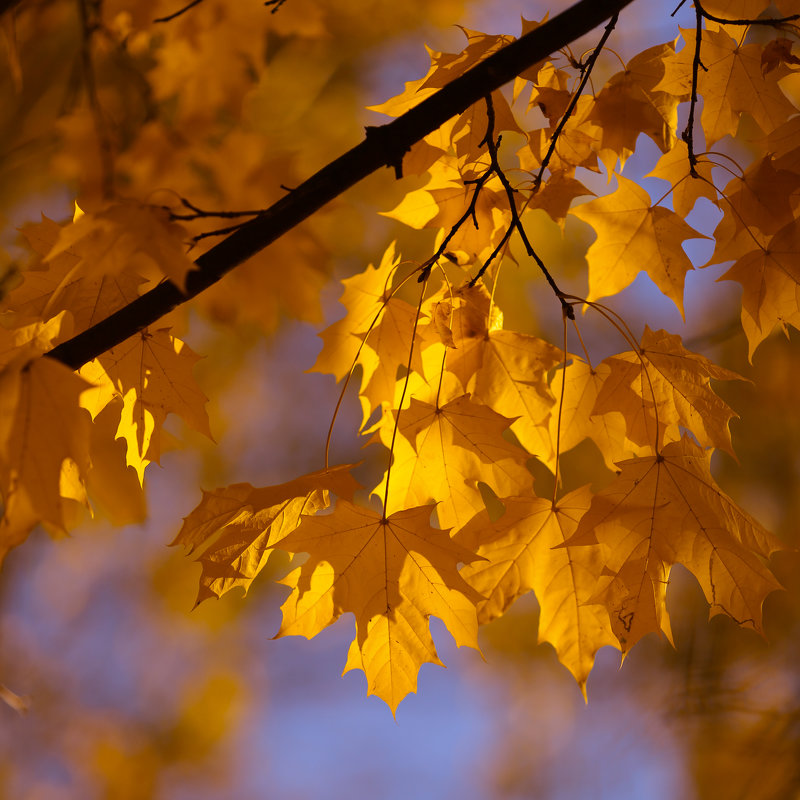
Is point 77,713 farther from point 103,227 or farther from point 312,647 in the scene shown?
point 103,227

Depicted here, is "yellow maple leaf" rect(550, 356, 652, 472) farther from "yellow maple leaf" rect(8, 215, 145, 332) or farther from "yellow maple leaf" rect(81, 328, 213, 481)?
"yellow maple leaf" rect(8, 215, 145, 332)

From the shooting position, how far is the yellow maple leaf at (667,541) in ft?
2.95

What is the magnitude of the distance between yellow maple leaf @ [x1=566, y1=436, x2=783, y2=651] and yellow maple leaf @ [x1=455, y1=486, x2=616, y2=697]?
7 centimetres

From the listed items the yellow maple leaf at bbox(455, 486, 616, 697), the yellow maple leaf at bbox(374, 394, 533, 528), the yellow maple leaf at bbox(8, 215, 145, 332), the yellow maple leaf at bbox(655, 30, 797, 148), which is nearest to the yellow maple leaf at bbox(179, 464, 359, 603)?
the yellow maple leaf at bbox(374, 394, 533, 528)

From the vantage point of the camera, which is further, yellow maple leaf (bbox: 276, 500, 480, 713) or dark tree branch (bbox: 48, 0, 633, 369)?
yellow maple leaf (bbox: 276, 500, 480, 713)

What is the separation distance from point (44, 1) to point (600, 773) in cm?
403

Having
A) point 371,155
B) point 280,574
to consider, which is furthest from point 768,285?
point 280,574

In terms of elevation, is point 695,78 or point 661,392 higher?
point 695,78

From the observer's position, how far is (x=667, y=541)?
0.93m

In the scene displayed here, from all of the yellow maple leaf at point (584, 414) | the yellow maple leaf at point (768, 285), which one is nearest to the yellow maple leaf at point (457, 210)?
the yellow maple leaf at point (584, 414)

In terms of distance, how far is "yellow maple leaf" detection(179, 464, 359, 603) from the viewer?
0.90m

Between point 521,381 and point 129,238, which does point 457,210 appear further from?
point 129,238

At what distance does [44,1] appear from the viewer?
2.45 meters

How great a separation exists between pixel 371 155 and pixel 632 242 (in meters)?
0.56
